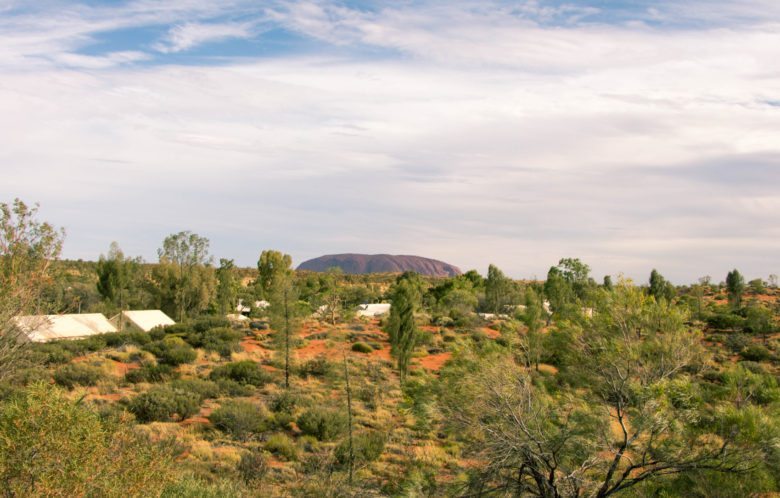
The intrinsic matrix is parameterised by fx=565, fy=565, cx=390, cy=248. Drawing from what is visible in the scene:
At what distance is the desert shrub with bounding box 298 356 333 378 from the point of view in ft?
104

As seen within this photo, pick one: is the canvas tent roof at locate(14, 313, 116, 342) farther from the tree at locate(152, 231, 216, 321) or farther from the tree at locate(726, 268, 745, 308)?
the tree at locate(726, 268, 745, 308)

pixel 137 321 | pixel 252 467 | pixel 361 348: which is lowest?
pixel 252 467

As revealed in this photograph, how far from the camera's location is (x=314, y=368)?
3256cm

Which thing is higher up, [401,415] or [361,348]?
[361,348]

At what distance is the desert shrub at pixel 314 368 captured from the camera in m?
31.8

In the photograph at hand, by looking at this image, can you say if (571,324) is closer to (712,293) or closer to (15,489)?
(15,489)

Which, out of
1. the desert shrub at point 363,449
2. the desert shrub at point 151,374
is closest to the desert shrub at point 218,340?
the desert shrub at point 151,374

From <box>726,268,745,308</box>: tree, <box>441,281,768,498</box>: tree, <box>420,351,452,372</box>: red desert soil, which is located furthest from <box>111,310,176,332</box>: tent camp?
<box>726,268,745,308</box>: tree

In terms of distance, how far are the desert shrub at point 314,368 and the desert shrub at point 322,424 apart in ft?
32.3

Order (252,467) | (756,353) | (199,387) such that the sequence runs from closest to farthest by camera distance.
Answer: (252,467)
(199,387)
(756,353)

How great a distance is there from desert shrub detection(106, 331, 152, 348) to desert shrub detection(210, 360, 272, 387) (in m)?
9.90

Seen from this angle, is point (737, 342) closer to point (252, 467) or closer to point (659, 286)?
point (659, 286)

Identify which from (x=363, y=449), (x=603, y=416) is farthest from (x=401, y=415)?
(x=603, y=416)

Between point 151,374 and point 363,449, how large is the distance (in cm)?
1550
